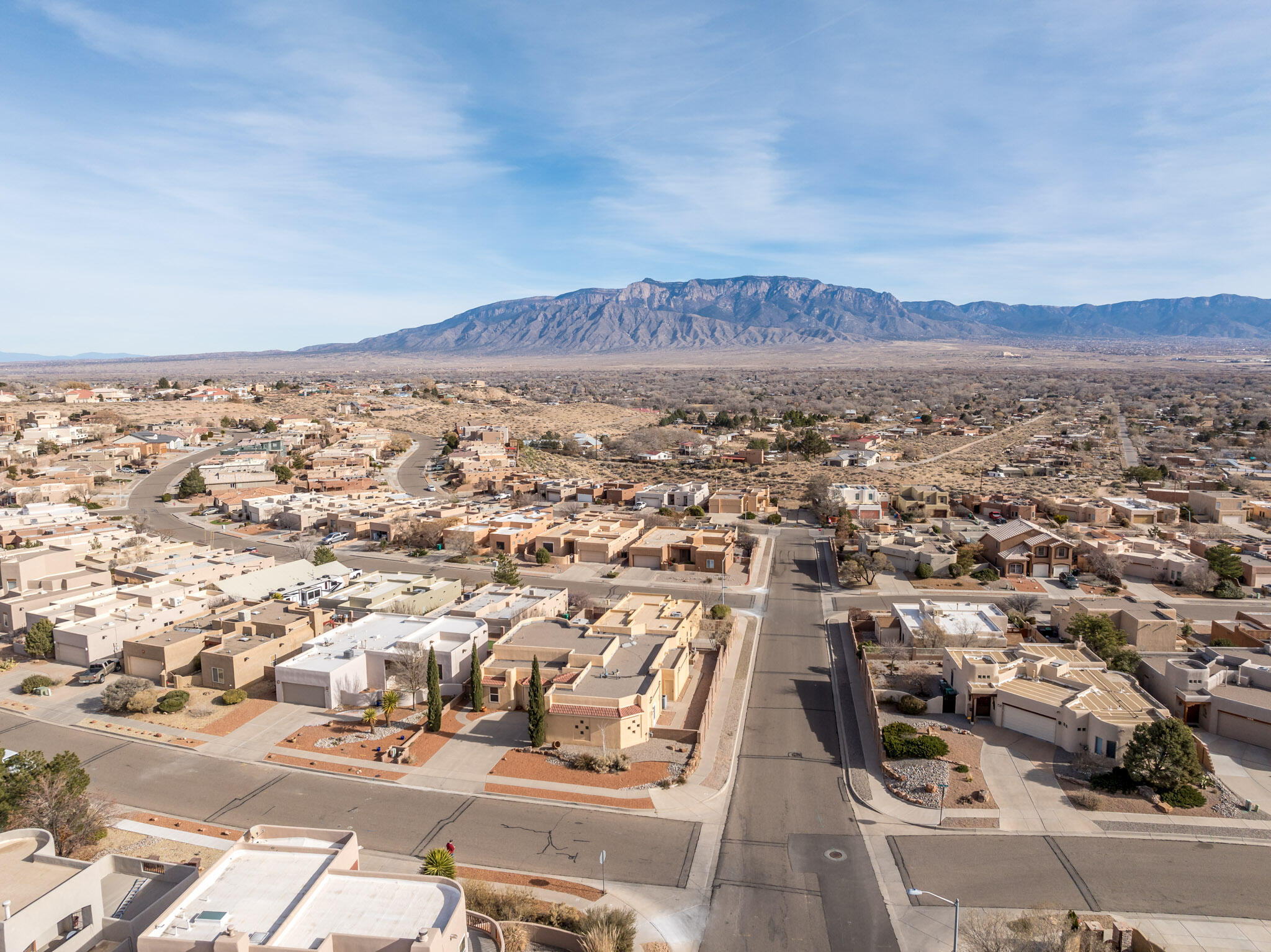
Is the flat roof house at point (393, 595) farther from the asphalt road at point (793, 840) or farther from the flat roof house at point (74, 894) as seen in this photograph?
the flat roof house at point (74, 894)

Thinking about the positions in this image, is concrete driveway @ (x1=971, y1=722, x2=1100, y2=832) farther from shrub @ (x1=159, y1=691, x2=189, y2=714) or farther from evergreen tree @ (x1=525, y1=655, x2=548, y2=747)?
shrub @ (x1=159, y1=691, x2=189, y2=714)

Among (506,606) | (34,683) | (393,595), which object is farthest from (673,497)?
(34,683)

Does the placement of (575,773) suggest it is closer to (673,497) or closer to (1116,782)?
(1116,782)

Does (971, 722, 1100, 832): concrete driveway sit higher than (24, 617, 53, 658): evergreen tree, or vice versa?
(24, 617, 53, 658): evergreen tree

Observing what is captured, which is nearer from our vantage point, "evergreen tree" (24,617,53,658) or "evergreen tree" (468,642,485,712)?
"evergreen tree" (468,642,485,712)

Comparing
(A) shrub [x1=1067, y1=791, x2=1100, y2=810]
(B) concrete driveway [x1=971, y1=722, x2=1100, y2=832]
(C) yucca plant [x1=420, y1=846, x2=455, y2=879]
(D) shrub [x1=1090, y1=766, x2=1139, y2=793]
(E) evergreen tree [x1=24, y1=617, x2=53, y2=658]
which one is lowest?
(B) concrete driveway [x1=971, y1=722, x2=1100, y2=832]

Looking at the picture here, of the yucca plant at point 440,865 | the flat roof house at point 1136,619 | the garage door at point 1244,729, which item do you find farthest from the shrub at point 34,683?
the garage door at point 1244,729

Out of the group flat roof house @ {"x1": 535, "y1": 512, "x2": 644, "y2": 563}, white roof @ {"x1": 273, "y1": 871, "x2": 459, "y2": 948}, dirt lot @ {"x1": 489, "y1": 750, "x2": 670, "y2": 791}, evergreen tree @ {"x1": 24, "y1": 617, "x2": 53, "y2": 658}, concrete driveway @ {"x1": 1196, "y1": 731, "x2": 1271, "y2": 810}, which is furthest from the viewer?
flat roof house @ {"x1": 535, "y1": 512, "x2": 644, "y2": 563}

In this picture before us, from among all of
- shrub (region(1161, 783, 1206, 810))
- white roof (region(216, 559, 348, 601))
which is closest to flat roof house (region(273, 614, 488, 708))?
white roof (region(216, 559, 348, 601))
